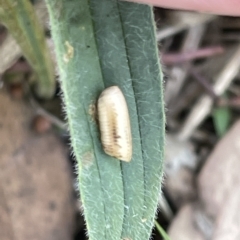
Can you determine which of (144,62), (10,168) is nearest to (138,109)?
(144,62)

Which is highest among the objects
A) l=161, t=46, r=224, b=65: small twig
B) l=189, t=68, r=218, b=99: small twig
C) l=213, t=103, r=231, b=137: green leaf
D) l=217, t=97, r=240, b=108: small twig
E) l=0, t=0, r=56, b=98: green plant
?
l=0, t=0, r=56, b=98: green plant

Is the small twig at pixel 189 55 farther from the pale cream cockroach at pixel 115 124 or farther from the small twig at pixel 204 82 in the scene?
the pale cream cockroach at pixel 115 124

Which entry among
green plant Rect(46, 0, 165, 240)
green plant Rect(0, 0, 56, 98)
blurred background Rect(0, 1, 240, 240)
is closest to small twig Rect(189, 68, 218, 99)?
blurred background Rect(0, 1, 240, 240)

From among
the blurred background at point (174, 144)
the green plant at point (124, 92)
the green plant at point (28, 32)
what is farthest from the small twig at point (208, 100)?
the green plant at point (124, 92)

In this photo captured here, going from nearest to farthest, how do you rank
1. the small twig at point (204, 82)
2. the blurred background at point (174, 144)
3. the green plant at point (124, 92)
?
1. the green plant at point (124, 92)
2. the blurred background at point (174, 144)
3. the small twig at point (204, 82)

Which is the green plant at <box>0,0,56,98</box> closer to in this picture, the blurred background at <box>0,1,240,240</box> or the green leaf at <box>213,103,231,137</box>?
the blurred background at <box>0,1,240,240</box>

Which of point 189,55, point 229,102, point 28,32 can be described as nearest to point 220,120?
point 229,102

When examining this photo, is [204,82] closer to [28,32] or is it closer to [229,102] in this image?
[229,102]

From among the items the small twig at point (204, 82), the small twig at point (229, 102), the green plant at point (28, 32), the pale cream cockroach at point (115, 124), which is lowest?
the small twig at point (229, 102)

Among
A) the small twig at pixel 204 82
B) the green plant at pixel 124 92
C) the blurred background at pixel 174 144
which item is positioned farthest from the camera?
the small twig at pixel 204 82
